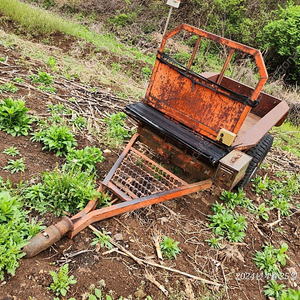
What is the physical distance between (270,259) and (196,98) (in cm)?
205

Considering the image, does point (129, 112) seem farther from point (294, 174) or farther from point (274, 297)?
point (294, 174)

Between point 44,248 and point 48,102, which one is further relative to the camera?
point 48,102

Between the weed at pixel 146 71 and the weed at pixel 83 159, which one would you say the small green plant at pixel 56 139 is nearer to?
the weed at pixel 83 159

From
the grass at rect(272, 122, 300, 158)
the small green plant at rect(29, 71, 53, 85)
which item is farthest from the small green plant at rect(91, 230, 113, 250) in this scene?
the grass at rect(272, 122, 300, 158)

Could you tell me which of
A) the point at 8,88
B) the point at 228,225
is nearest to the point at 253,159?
the point at 228,225

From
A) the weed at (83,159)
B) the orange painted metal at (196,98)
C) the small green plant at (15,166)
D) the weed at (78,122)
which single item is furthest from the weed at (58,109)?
the orange painted metal at (196,98)

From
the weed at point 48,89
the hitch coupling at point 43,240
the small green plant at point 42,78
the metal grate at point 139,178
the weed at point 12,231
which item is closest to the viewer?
the weed at point 12,231

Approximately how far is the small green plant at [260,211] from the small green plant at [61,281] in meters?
2.75

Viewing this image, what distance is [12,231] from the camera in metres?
2.28

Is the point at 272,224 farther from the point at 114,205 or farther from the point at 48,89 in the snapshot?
the point at 48,89

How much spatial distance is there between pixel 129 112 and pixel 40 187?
1.39 m

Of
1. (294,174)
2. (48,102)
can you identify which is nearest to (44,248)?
(48,102)

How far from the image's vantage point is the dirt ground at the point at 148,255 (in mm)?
2326

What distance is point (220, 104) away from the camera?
321cm
